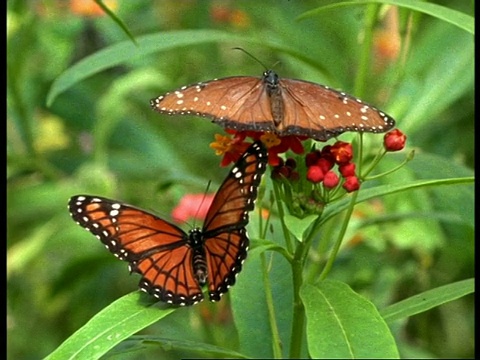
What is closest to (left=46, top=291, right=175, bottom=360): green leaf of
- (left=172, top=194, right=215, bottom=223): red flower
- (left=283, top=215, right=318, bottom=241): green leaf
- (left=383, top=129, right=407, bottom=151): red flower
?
(left=283, top=215, right=318, bottom=241): green leaf

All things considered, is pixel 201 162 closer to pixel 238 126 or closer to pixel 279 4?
pixel 279 4

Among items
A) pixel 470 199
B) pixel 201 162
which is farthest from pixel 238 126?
pixel 201 162

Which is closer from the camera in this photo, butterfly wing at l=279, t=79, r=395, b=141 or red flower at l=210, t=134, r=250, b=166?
butterfly wing at l=279, t=79, r=395, b=141

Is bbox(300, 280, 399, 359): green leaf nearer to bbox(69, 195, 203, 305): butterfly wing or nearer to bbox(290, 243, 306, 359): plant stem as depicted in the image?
bbox(290, 243, 306, 359): plant stem

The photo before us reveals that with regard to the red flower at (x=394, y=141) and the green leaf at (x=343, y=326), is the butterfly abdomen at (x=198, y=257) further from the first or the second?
the red flower at (x=394, y=141)

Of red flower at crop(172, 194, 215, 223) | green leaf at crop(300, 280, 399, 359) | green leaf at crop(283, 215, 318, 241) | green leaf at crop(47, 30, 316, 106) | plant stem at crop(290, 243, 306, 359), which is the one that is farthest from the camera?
red flower at crop(172, 194, 215, 223)

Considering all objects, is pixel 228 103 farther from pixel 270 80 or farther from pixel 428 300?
pixel 428 300
